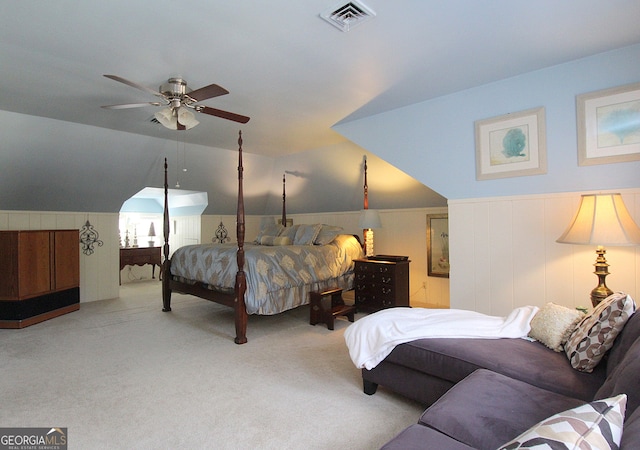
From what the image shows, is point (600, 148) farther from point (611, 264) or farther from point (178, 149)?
point (178, 149)

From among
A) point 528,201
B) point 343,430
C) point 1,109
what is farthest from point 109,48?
point 528,201

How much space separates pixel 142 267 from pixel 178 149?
353 cm

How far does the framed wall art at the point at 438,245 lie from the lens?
4816 millimetres

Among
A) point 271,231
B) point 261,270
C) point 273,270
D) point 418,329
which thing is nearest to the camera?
point 418,329

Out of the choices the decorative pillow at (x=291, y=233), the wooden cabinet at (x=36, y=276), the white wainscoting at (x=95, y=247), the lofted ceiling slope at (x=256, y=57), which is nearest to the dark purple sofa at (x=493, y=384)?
the lofted ceiling slope at (x=256, y=57)

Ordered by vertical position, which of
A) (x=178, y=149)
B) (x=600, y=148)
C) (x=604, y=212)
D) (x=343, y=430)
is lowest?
(x=343, y=430)

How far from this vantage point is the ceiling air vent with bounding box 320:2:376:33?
1957 mm

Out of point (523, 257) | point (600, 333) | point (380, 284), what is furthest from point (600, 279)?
point (380, 284)

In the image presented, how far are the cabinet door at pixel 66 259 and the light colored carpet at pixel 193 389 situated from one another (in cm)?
77

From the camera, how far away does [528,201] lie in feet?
9.75

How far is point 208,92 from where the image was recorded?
8.67 ft

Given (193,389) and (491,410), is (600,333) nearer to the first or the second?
(491,410)

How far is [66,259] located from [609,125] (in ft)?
20.4

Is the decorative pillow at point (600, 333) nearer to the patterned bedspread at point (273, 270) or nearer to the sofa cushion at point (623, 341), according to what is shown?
the sofa cushion at point (623, 341)
